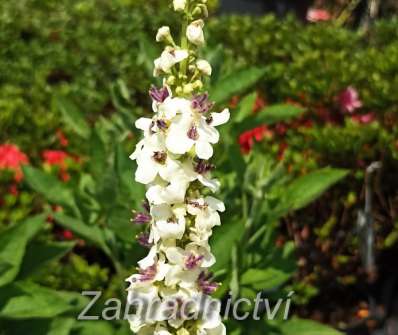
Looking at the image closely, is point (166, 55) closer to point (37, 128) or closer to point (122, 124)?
point (122, 124)

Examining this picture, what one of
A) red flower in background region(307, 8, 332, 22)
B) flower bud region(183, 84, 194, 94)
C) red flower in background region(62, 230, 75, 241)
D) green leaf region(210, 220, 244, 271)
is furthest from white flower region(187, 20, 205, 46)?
red flower in background region(307, 8, 332, 22)

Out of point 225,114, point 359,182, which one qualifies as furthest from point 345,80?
point 225,114

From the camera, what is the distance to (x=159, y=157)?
6.23 ft

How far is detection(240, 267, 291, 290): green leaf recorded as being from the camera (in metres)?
3.14

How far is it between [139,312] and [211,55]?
1.51 meters

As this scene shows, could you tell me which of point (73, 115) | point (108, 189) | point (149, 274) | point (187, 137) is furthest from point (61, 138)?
point (187, 137)

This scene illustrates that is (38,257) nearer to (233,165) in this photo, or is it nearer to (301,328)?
(233,165)

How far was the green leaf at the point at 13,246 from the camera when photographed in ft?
9.02

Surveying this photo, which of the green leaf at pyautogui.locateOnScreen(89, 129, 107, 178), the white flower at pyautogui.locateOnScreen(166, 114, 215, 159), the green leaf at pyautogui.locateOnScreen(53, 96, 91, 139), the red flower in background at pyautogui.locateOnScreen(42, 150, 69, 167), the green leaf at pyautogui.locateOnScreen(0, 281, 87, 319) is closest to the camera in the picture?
the white flower at pyautogui.locateOnScreen(166, 114, 215, 159)

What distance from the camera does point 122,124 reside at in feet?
11.8

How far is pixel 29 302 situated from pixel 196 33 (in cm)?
125

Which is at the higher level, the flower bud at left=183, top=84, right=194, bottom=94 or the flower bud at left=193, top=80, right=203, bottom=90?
the flower bud at left=193, top=80, right=203, bottom=90

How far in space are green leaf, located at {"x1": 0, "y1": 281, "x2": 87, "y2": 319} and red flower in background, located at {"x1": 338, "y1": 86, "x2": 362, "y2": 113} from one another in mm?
2316

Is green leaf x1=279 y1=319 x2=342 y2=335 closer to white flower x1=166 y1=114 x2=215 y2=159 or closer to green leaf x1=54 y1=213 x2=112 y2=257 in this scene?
green leaf x1=54 y1=213 x2=112 y2=257
